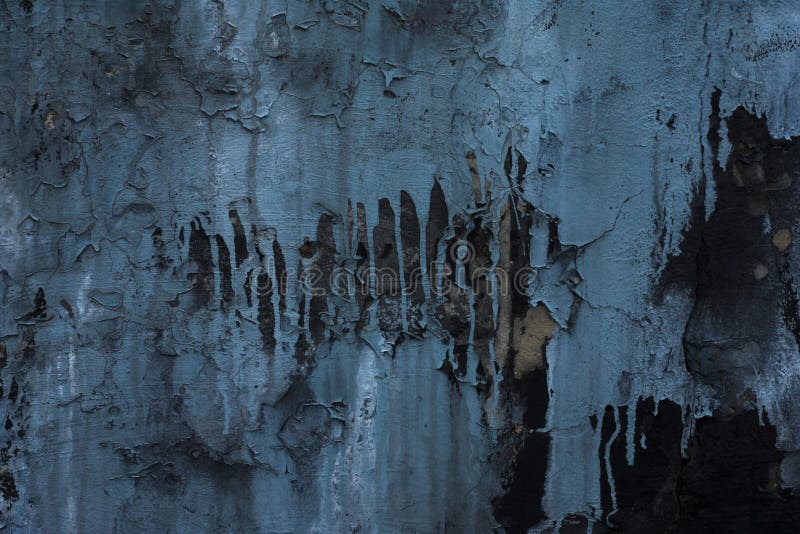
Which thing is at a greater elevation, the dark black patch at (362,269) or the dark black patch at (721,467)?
the dark black patch at (362,269)

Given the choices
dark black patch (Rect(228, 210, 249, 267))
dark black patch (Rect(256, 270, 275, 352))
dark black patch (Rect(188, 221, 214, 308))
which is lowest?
dark black patch (Rect(256, 270, 275, 352))

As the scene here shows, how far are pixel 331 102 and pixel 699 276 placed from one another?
3.87 feet

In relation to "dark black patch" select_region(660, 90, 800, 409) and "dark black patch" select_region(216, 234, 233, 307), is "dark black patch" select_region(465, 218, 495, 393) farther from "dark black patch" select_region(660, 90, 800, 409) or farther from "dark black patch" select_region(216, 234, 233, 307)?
"dark black patch" select_region(216, 234, 233, 307)

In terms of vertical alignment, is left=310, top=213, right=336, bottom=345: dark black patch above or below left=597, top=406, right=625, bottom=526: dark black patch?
above

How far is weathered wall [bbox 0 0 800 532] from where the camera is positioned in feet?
5.23

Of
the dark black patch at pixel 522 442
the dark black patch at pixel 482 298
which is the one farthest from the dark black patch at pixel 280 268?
the dark black patch at pixel 522 442

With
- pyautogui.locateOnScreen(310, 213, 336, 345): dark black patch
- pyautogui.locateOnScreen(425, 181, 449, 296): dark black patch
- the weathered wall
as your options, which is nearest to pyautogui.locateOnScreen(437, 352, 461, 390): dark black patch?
the weathered wall

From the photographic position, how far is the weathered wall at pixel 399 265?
5.23ft

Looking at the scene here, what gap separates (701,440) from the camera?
168 centimetres

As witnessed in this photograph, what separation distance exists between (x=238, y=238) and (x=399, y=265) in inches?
18.3

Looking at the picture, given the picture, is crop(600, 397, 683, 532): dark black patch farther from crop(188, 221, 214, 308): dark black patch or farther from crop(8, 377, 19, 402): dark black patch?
crop(8, 377, 19, 402): dark black patch

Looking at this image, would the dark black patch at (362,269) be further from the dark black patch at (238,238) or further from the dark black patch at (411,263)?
the dark black patch at (238,238)

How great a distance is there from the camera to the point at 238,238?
1616mm

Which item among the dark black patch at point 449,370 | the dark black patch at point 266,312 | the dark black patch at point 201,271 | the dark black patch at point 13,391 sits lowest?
the dark black patch at point 13,391
